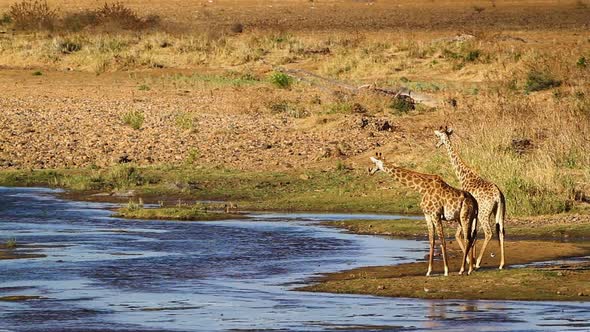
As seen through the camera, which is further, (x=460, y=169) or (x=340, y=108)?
→ (x=340, y=108)

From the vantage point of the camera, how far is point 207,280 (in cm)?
1627

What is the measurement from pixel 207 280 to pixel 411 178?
280cm

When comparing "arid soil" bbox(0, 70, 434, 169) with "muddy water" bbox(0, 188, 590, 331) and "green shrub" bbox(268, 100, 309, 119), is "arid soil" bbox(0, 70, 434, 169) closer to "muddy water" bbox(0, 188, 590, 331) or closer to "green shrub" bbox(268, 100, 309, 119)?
"green shrub" bbox(268, 100, 309, 119)

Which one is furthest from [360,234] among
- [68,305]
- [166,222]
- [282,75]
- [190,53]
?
[190,53]

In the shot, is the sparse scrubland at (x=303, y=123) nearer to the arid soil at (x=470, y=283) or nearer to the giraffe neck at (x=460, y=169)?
the arid soil at (x=470, y=283)

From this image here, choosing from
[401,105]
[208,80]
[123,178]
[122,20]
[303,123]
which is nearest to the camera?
[123,178]

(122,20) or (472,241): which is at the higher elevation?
(122,20)

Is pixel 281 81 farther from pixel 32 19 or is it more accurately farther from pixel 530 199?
pixel 32 19

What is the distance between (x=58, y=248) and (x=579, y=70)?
2077cm

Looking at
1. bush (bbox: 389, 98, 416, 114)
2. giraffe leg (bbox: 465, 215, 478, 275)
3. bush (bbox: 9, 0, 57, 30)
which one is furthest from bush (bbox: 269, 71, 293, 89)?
giraffe leg (bbox: 465, 215, 478, 275)

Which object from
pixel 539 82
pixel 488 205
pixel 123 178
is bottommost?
pixel 123 178

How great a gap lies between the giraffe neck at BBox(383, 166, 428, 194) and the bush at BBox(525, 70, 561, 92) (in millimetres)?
20873

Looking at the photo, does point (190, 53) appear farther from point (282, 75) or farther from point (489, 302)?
point (489, 302)

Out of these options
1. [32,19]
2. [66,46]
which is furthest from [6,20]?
[66,46]
